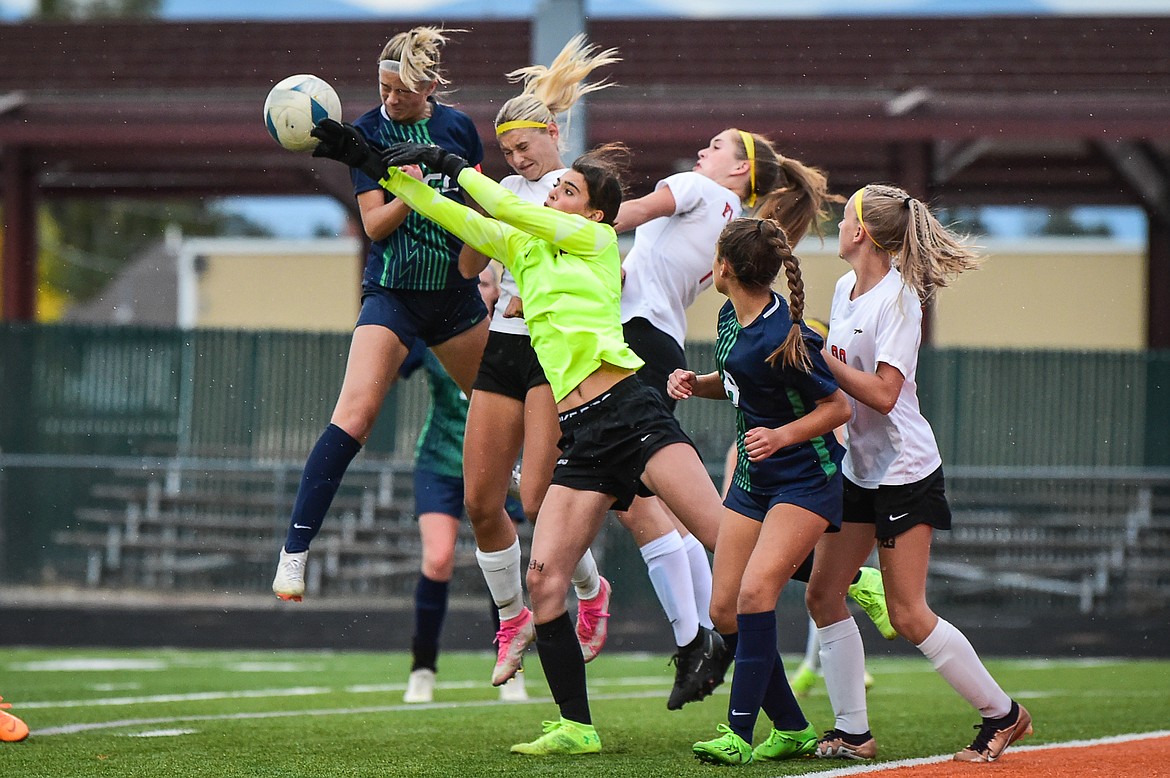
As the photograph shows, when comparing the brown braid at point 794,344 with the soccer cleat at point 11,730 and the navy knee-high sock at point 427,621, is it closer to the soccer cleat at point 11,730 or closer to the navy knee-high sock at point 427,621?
the soccer cleat at point 11,730

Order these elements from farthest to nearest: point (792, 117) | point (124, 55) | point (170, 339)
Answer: point (124, 55)
point (170, 339)
point (792, 117)

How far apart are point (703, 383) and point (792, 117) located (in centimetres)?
1041

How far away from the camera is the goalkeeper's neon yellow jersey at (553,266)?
16.9ft

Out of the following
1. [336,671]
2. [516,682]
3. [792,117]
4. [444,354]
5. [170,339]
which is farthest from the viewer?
[170,339]

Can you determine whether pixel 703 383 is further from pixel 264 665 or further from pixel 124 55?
pixel 124 55

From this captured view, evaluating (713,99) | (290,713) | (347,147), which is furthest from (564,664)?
(713,99)

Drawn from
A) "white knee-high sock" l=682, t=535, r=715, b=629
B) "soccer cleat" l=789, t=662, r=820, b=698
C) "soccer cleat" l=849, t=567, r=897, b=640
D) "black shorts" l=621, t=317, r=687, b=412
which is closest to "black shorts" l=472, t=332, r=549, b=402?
"black shorts" l=621, t=317, r=687, b=412

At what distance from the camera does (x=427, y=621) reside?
7.67 m

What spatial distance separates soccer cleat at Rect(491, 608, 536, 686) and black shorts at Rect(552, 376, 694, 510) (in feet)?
3.20

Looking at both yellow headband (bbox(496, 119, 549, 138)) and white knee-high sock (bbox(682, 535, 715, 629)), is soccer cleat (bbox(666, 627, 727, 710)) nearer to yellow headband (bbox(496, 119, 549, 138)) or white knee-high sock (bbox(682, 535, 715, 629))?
white knee-high sock (bbox(682, 535, 715, 629))

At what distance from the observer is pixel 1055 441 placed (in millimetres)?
15680

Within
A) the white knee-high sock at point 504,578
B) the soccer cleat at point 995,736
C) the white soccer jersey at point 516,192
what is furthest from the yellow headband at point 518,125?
the soccer cleat at point 995,736

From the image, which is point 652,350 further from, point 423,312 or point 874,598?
point 874,598

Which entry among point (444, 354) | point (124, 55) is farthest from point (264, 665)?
point (124, 55)
